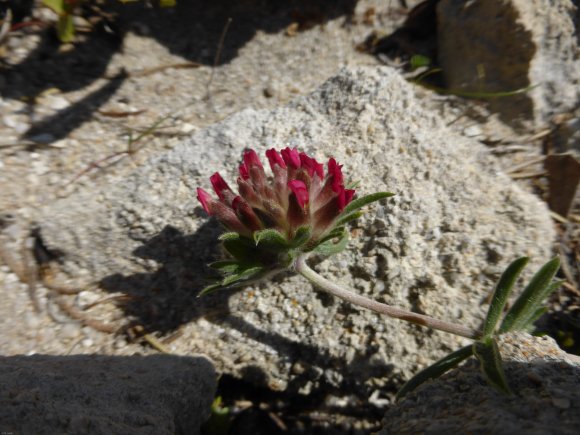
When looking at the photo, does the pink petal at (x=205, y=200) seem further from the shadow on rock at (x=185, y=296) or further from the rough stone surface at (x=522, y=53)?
the rough stone surface at (x=522, y=53)

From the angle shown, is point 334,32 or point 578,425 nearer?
point 578,425

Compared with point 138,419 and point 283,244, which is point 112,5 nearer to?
point 283,244

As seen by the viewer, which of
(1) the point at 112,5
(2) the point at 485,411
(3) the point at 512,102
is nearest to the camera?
(2) the point at 485,411

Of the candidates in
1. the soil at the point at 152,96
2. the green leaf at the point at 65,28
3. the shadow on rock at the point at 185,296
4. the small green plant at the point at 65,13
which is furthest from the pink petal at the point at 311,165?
the green leaf at the point at 65,28

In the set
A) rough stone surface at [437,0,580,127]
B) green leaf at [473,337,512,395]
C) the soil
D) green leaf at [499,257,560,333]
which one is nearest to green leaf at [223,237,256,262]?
the soil

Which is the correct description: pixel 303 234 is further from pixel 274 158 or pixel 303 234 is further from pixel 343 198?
pixel 274 158

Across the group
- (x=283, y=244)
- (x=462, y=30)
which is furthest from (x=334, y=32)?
(x=283, y=244)

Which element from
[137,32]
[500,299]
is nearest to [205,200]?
[500,299]
